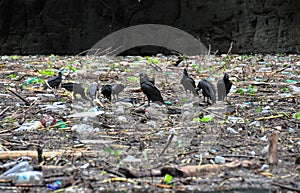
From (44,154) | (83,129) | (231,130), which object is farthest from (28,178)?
(231,130)

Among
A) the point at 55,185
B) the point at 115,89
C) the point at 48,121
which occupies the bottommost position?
the point at 55,185

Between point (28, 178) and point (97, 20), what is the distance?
10019 millimetres

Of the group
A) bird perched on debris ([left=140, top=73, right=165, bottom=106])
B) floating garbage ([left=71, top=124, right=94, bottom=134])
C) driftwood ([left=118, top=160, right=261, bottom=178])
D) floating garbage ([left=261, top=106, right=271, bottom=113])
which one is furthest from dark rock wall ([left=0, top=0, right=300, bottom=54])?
driftwood ([left=118, top=160, right=261, bottom=178])

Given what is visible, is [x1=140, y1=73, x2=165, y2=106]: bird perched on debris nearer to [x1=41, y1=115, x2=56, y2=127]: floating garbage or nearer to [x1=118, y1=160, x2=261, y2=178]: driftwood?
[x1=41, y1=115, x2=56, y2=127]: floating garbage

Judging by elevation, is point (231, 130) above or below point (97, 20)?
below

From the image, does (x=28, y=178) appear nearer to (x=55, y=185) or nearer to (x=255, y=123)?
(x=55, y=185)

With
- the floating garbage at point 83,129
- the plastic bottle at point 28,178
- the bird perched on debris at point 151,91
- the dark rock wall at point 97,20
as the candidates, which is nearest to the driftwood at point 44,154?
the plastic bottle at point 28,178

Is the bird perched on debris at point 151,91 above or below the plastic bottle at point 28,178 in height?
above

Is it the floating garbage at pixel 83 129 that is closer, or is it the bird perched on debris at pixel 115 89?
the floating garbage at pixel 83 129

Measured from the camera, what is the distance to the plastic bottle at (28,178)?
6.28 feet

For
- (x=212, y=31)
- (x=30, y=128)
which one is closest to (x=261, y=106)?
(x=30, y=128)

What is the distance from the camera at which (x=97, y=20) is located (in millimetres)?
11656

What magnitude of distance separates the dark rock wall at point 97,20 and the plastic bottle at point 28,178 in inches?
368

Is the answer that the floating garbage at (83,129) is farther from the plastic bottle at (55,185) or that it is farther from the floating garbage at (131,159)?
the plastic bottle at (55,185)
